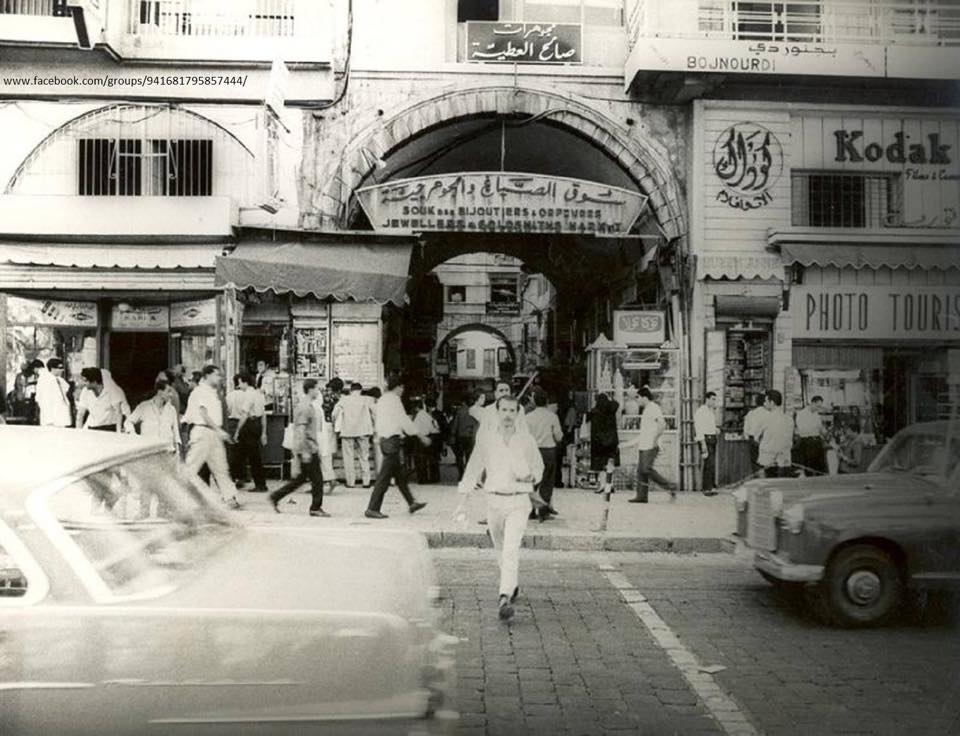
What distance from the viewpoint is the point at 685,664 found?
4230mm

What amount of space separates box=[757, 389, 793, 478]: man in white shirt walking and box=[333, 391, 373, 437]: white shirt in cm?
470

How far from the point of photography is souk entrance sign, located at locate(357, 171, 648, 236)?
10.3m

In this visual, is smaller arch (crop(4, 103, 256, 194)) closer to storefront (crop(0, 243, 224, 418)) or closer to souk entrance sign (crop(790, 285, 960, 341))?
storefront (crop(0, 243, 224, 418))

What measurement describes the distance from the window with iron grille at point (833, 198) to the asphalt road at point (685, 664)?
3.54 metres

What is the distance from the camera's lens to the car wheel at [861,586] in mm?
4969

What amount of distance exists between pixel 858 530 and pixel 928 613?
0.74 m

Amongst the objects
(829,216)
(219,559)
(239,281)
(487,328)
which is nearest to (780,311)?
(829,216)

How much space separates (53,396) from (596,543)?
470 cm

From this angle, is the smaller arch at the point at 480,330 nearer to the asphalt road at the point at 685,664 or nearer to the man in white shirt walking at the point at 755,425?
the man in white shirt walking at the point at 755,425

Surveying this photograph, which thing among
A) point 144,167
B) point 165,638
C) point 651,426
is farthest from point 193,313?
point 165,638

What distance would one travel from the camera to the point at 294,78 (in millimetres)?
9672

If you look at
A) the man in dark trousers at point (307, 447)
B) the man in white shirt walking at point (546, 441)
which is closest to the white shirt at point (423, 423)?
the man in white shirt walking at point (546, 441)

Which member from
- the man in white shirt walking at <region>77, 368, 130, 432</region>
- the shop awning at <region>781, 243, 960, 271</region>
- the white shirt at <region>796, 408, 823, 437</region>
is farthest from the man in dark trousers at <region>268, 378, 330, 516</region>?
the shop awning at <region>781, 243, 960, 271</region>

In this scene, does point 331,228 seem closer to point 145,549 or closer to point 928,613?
point 928,613
